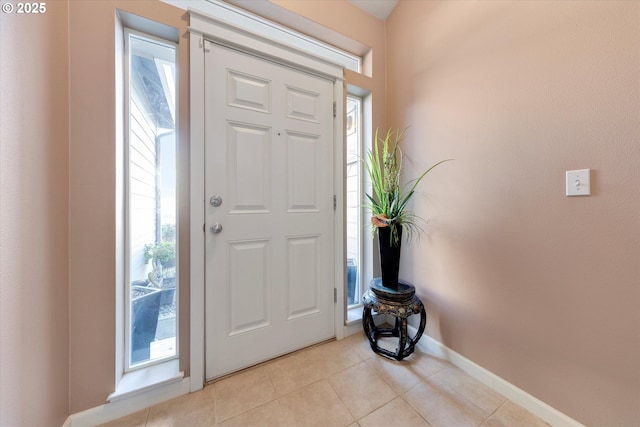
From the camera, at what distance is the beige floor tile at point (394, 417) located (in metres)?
1.04

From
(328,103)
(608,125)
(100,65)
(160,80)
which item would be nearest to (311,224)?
(328,103)

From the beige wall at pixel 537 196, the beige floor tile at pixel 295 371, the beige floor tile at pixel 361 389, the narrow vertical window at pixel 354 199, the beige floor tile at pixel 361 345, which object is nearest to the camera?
the beige wall at pixel 537 196

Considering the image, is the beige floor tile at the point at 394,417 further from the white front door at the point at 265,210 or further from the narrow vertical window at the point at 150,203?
the narrow vertical window at the point at 150,203

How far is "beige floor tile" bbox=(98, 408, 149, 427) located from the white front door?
11.9 inches

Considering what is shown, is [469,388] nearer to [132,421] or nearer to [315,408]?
[315,408]

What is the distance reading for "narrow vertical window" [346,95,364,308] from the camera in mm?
1916

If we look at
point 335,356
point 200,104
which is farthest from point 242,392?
point 200,104

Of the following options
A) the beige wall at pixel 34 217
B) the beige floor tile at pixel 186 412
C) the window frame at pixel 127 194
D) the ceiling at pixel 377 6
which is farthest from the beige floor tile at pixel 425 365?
the ceiling at pixel 377 6

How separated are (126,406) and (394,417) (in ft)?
4.26

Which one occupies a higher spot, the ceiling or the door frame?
the ceiling

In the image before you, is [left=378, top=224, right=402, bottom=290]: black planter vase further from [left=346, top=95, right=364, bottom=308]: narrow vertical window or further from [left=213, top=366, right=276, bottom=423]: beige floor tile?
[left=213, top=366, right=276, bottom=423]: beige floor tile

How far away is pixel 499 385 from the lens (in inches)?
48.1

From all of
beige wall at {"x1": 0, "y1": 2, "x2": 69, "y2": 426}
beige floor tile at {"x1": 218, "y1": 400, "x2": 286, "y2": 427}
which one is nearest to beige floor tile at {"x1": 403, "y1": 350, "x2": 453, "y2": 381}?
beige floor tile at {"x1": 218, "y1": 400, "x2": 286, "y2": 427}

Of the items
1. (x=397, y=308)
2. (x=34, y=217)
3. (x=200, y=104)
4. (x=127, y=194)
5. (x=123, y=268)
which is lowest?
(x=397, y=308)
